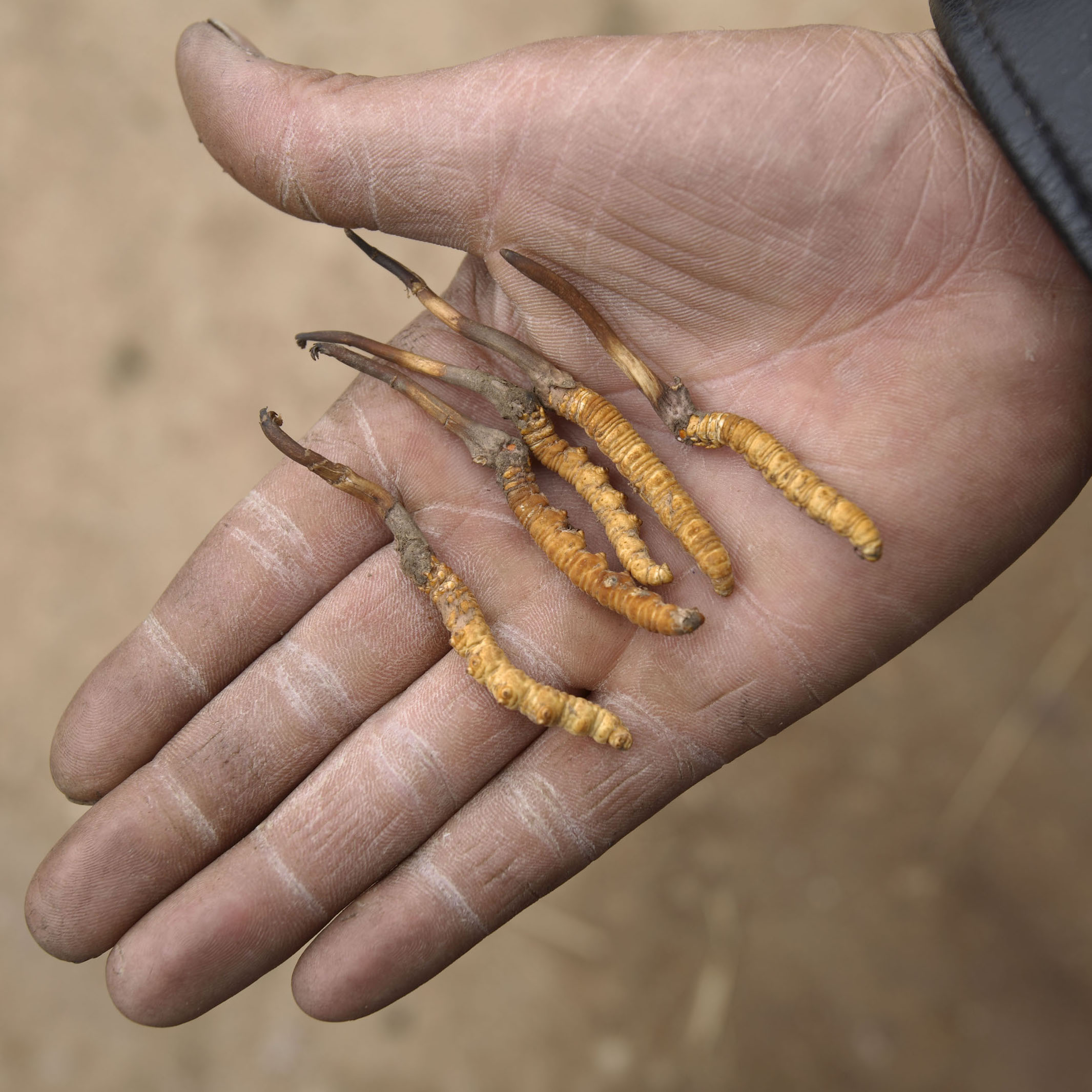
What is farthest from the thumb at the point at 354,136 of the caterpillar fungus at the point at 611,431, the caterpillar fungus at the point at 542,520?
the caterpillar fungus at the point at 542,520

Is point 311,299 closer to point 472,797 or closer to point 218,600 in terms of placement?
point 218,600

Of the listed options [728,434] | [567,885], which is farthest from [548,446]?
[567,885]

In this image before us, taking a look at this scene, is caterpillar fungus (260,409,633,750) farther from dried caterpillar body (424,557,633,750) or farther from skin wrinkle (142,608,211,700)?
skin wrinkle (142,608,211,700)

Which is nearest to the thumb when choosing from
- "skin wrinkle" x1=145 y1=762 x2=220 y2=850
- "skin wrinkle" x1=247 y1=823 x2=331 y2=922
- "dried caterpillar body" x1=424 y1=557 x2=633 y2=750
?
"dried caterpillar body" x1=424 y1=557 x2=633 y2=750

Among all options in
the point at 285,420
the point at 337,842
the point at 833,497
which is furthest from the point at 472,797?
the point at 285,420

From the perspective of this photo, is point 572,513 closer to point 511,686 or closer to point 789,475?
point 511,686

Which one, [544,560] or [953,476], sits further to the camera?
[544,560]

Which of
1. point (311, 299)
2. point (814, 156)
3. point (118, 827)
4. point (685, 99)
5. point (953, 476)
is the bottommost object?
point (953, 476)

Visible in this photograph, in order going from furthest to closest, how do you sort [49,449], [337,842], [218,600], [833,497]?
[49,449]
[218,600]
[337,842]
[833,497]
